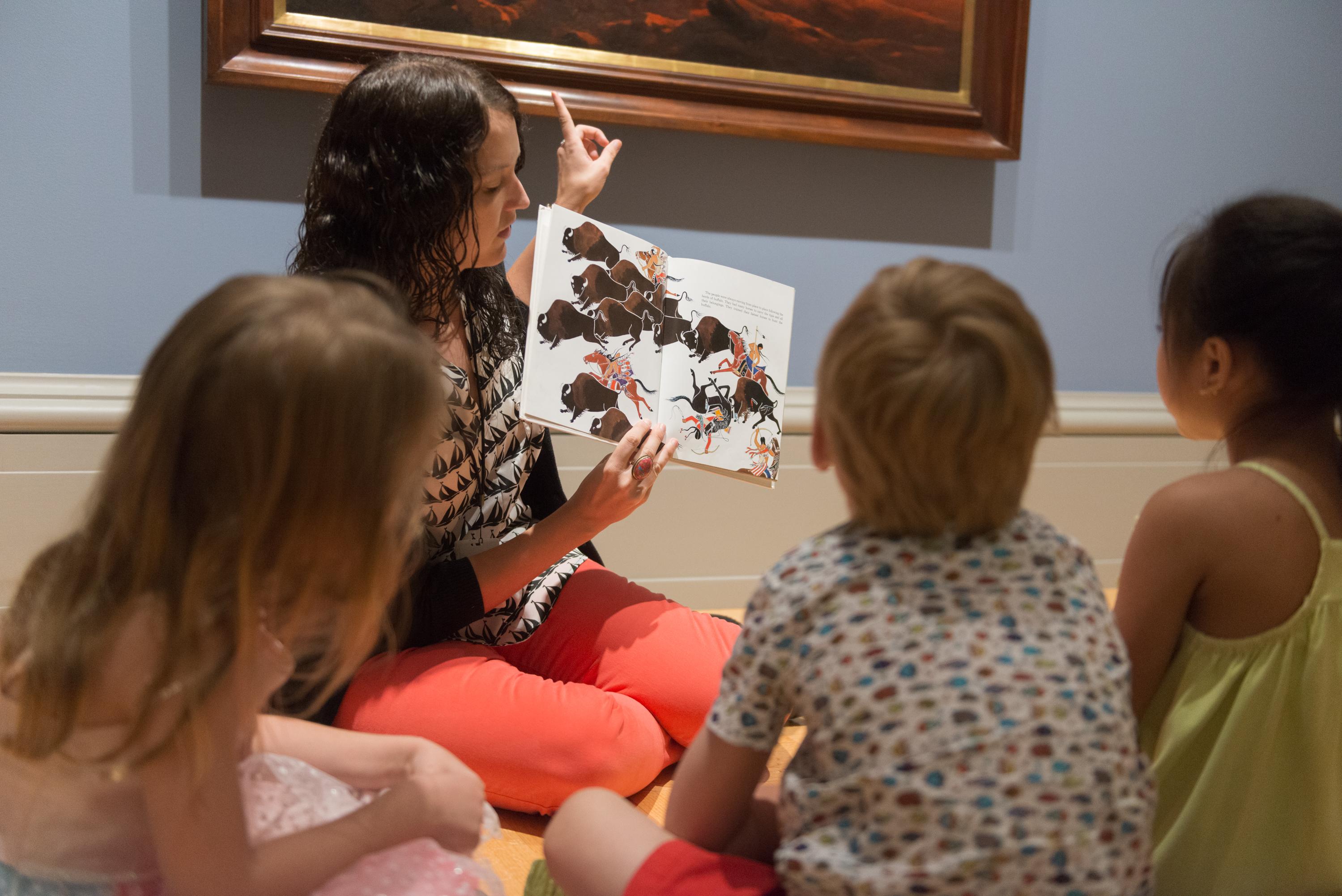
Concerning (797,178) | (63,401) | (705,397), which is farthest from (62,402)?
(797,178)

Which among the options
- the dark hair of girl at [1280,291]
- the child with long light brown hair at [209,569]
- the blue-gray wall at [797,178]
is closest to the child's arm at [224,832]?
the child with long light brown hair at [209,569]

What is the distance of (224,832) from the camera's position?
58 cm

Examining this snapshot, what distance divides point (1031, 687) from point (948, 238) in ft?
4.18

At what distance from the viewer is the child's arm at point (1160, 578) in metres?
0.74

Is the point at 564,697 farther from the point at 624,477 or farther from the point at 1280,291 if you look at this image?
the point at 1280,291

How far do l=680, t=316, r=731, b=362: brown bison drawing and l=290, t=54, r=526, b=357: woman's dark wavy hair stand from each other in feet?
0.84

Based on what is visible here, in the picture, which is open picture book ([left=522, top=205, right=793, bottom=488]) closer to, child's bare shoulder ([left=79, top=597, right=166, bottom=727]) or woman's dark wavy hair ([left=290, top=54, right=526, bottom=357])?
woman's dark wavy hair ([left=290, top=54, right=526, bottom=357])

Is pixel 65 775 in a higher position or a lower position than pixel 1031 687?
lower

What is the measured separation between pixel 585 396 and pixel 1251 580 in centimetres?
60

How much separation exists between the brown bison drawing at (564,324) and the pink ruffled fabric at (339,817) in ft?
1.51

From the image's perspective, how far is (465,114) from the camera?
3.24 ft

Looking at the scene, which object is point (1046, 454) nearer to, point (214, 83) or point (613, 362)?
point (613, 362)

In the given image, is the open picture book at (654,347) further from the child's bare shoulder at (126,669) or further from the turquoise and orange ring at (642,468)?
the child's bare shoulder at (126,669)

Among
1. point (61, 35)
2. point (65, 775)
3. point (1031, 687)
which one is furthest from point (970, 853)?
point (61, 35)
